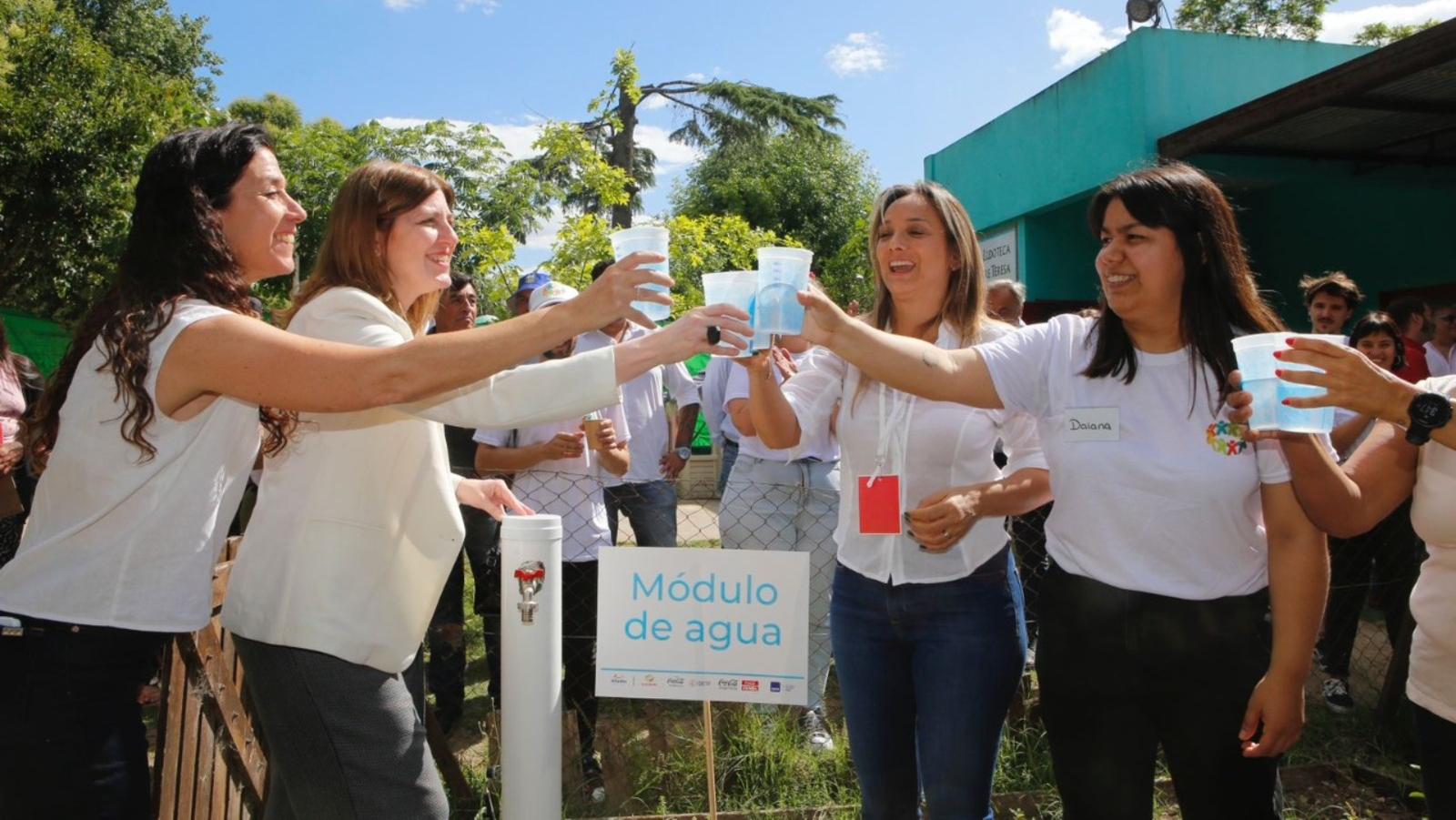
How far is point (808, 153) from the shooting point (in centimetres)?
3189

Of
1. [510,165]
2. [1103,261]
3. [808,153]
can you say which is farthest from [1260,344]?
[808,153]

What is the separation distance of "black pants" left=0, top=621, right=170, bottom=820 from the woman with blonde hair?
23 centimetres

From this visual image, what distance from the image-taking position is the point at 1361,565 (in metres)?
4.84

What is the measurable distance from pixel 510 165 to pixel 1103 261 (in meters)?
12.4

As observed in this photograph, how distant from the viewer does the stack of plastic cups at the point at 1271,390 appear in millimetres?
1917

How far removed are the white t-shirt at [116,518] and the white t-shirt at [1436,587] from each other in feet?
8.22

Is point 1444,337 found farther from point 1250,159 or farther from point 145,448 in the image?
point 145,448

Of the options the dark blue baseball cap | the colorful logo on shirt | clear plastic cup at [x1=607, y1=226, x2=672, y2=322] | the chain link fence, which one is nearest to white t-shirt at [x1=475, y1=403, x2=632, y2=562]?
the chain link fence

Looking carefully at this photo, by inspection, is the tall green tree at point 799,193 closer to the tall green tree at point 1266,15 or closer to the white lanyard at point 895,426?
the tall green tree at point 1266,15

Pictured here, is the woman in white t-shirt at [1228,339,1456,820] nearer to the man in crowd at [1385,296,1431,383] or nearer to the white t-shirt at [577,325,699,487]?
the white t-shirt at [577,325,699,487]

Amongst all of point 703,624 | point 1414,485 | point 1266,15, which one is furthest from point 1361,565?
point 1266,15

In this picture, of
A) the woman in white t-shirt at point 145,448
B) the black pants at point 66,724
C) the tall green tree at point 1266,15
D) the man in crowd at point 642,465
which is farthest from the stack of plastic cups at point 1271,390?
the tall green tree at point 1266,15

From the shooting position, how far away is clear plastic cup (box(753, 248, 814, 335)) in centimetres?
212

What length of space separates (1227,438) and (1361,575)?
148 inches
